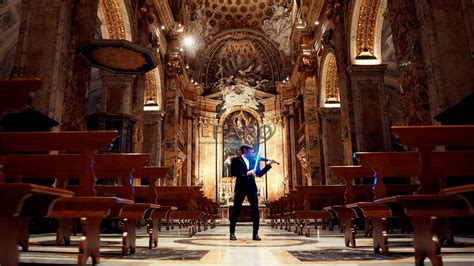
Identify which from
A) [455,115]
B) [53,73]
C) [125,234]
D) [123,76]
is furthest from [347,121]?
[125,234]

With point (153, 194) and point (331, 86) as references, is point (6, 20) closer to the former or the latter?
point (153, 194)

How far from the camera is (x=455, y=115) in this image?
18.3ft

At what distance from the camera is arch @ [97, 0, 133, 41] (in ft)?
35.2

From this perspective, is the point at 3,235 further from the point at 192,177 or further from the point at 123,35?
the point at 192,177

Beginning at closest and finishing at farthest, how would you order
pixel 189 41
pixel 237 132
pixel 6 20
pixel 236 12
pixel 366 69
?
pixel 366 69, pixel 6 20, pixel 189 41, pixel 237 132, pixel 236 12

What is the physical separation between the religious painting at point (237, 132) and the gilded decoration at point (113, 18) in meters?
11.8

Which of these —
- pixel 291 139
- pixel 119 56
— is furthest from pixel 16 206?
pixel 291 139

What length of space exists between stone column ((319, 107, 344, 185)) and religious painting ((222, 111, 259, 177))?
27.1 feet

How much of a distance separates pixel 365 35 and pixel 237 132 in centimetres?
1249

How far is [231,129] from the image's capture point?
2247 centimetres

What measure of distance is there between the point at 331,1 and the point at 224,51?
458 inches

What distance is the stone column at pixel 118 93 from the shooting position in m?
10.9

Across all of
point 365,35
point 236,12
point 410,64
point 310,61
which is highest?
point 236,12

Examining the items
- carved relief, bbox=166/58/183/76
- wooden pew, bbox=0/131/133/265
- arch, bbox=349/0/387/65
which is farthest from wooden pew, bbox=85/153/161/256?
carved relief, bbox=166/58/183/76
